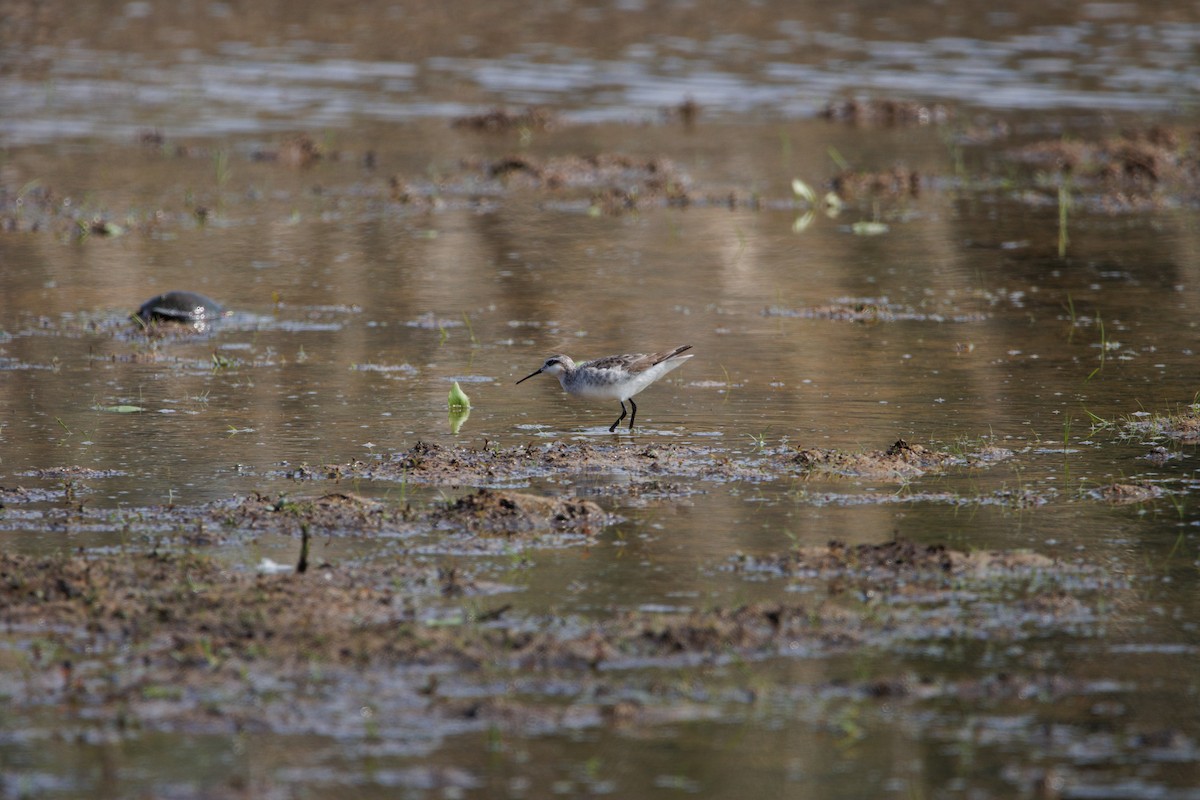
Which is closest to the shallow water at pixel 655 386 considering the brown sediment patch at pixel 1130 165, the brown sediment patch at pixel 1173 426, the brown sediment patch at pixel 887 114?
the brown sediment patch at pixel 1173 426

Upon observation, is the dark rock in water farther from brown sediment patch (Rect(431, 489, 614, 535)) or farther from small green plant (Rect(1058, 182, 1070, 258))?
small green plant (Rect(1058, 182, 1070, 258))

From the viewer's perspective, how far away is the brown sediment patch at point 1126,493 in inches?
367

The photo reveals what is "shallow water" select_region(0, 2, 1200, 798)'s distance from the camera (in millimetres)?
6336

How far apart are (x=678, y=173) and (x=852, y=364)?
383 inches

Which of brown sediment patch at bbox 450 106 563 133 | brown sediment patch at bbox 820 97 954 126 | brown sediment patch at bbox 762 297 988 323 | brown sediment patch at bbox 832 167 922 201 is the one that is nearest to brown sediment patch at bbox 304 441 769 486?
brown sediment patch at bbox 762 297 988 323

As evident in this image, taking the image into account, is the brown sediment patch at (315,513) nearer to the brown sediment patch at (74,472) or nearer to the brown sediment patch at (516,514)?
the brown sediment patch at (516,514)

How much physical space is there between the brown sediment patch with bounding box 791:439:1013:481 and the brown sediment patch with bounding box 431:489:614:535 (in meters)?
1.55

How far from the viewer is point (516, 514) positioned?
8953mm

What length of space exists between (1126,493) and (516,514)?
11.2 feet

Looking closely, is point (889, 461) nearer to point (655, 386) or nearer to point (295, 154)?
point (655, 386)

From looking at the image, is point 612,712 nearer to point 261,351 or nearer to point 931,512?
point 931,512

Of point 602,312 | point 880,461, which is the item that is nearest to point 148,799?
point 880,461

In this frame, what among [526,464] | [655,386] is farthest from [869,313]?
[526,464]

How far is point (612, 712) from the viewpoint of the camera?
653 cm
